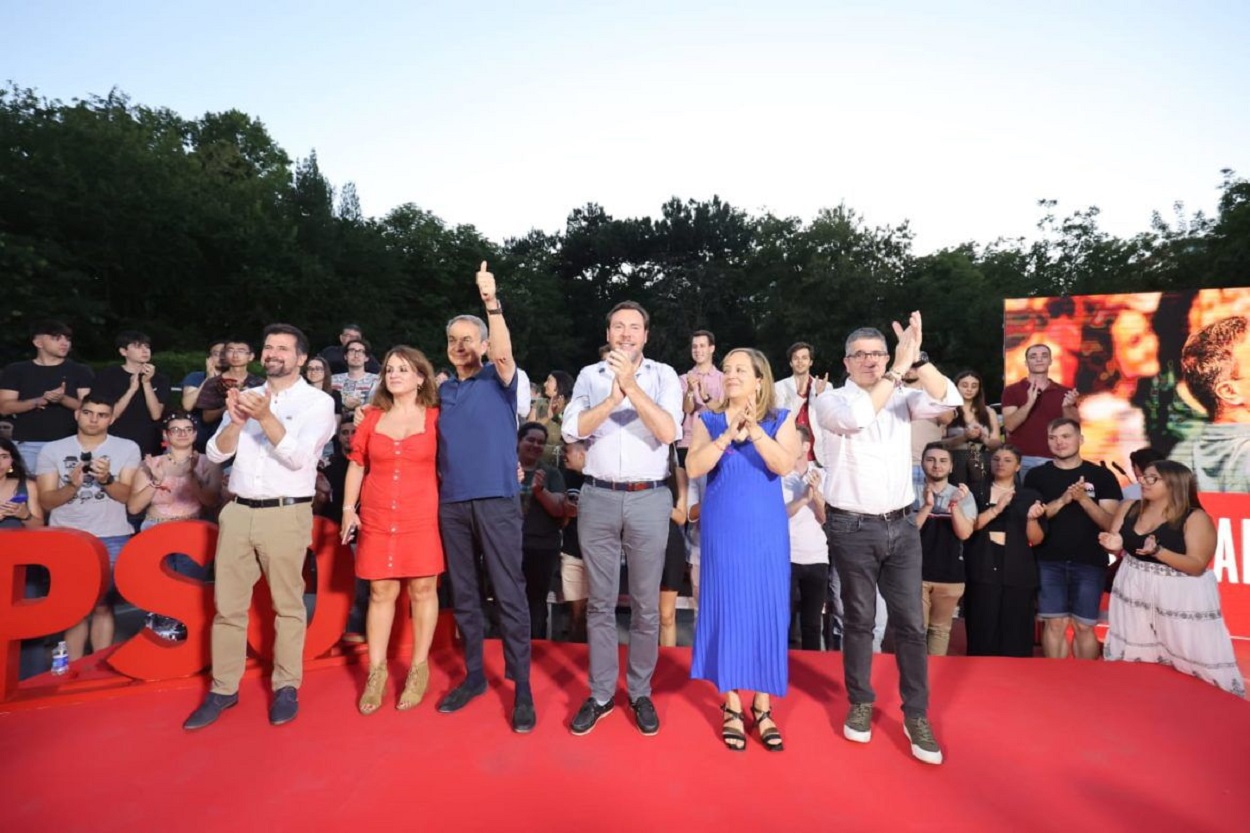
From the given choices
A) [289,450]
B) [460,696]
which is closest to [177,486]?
[289,450]

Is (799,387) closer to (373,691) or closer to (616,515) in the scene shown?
(616,515)

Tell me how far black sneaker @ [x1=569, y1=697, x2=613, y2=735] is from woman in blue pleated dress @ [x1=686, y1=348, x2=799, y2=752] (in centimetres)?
48

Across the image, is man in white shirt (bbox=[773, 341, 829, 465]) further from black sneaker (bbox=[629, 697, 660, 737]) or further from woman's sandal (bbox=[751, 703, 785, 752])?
black sneaker (bbox=[629, 697, 660, 737])

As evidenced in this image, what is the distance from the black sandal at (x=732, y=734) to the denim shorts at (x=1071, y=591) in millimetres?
2722

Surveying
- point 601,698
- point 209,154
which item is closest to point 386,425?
point 601,698

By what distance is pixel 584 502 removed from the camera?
11.2 ft

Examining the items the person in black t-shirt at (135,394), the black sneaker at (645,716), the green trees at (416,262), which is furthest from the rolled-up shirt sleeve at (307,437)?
the green trees at (416,262)

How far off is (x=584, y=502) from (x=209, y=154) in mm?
39884

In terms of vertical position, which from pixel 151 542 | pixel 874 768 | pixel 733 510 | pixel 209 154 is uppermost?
pixel 209 154

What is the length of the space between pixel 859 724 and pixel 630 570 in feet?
4.10

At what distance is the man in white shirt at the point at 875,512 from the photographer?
3.18m

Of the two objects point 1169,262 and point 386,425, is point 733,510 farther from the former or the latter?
point 1169,262

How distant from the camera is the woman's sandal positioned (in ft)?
10.2

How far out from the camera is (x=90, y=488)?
4586 mm
